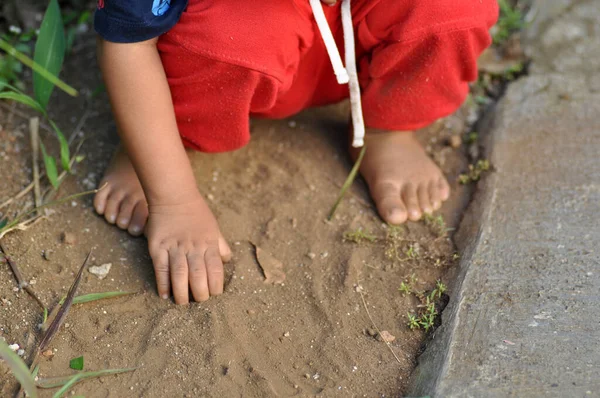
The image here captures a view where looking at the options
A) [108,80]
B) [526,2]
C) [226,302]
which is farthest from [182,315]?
[526,2]

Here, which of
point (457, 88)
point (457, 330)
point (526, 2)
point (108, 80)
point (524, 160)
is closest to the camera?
point (457, 330)

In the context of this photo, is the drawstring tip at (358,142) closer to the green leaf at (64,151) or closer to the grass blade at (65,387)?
the green leaf at (64,151)

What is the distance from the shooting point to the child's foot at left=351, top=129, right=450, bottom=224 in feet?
6.23

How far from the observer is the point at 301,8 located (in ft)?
5.45

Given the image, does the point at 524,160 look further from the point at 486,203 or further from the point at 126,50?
the point at 126,50

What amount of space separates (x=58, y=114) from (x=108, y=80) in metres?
0.56

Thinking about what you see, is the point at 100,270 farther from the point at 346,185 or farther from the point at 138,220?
the point at 346,185

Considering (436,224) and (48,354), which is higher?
(48,354)

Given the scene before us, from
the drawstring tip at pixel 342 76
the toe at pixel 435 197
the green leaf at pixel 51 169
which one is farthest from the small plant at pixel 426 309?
the green leaf at pixel 51 169

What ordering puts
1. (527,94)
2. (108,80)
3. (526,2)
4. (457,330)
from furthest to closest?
1. (526,2)
2. (527,94)
3. (108,80)
4. (457,330)

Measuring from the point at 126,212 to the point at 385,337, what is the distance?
72 cm

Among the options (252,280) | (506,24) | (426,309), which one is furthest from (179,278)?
(506,24)

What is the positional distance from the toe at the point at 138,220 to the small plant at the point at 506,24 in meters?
1.40

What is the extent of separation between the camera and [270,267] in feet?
5.72
